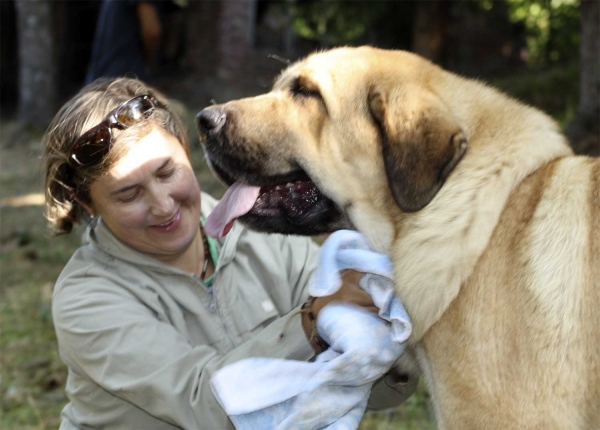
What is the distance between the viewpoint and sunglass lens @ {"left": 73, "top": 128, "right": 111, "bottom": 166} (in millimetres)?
2623

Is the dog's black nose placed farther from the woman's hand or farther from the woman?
the woman's hand

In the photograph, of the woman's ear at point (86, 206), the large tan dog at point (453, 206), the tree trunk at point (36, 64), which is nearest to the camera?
the large tan dog at point (453, 206)

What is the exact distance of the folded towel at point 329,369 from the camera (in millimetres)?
2154

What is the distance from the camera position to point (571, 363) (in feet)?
6.31

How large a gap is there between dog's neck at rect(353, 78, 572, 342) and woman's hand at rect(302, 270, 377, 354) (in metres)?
0.15

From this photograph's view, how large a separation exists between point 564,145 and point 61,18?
12.6m

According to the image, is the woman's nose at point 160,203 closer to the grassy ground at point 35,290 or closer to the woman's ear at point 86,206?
the woman's ear at point 86,206

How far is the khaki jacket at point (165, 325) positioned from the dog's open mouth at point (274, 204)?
33 cm

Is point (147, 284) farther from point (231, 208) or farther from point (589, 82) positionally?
point (589, 82)

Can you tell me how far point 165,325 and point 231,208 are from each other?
47cm

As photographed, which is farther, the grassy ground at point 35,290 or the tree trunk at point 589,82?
the tree trunk at point 589,82

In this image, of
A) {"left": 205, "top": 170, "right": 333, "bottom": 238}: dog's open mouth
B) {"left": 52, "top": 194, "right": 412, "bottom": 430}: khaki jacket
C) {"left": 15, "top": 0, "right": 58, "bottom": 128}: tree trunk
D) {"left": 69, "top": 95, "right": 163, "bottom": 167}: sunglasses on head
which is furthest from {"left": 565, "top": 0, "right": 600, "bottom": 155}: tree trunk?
{"left": 15, "top": 0, "right": 58, "bottom": 128}: tree trunk

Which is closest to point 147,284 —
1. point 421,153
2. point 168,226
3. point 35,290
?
point 168,226

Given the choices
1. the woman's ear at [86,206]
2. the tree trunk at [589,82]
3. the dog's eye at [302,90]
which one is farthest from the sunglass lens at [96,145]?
the tree trunk at [589,82]
